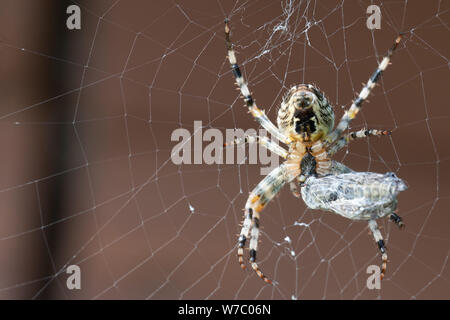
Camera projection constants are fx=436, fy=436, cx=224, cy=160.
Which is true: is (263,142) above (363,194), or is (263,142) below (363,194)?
above

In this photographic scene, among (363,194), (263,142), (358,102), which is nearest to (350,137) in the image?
(358,102)

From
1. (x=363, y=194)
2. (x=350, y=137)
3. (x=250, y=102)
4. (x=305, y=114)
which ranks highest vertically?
(x=250, y=102)

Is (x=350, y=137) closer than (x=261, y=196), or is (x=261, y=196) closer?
(x=350, y=137)

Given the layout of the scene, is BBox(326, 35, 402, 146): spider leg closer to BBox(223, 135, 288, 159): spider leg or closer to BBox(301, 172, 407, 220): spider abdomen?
BBox(223, 135, 288, 159): spider leg

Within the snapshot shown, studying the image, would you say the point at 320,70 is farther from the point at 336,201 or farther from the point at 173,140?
the point at 336,201

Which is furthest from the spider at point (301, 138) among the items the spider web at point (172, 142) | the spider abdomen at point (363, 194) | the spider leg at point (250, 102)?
the spider web at point (172, 142)

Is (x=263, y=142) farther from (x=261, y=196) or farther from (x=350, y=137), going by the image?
(x=350, y=137)

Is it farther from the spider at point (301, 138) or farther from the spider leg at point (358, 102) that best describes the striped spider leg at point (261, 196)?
the spider leg at point (358, 102)

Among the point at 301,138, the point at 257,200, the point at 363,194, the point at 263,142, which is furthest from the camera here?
the point at 257,200

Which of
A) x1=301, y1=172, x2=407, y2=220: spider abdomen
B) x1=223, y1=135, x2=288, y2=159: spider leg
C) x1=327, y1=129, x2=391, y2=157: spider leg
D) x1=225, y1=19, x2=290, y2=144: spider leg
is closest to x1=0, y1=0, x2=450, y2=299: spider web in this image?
x1=225, y1=19, x2=290, y2=144: spider leg
